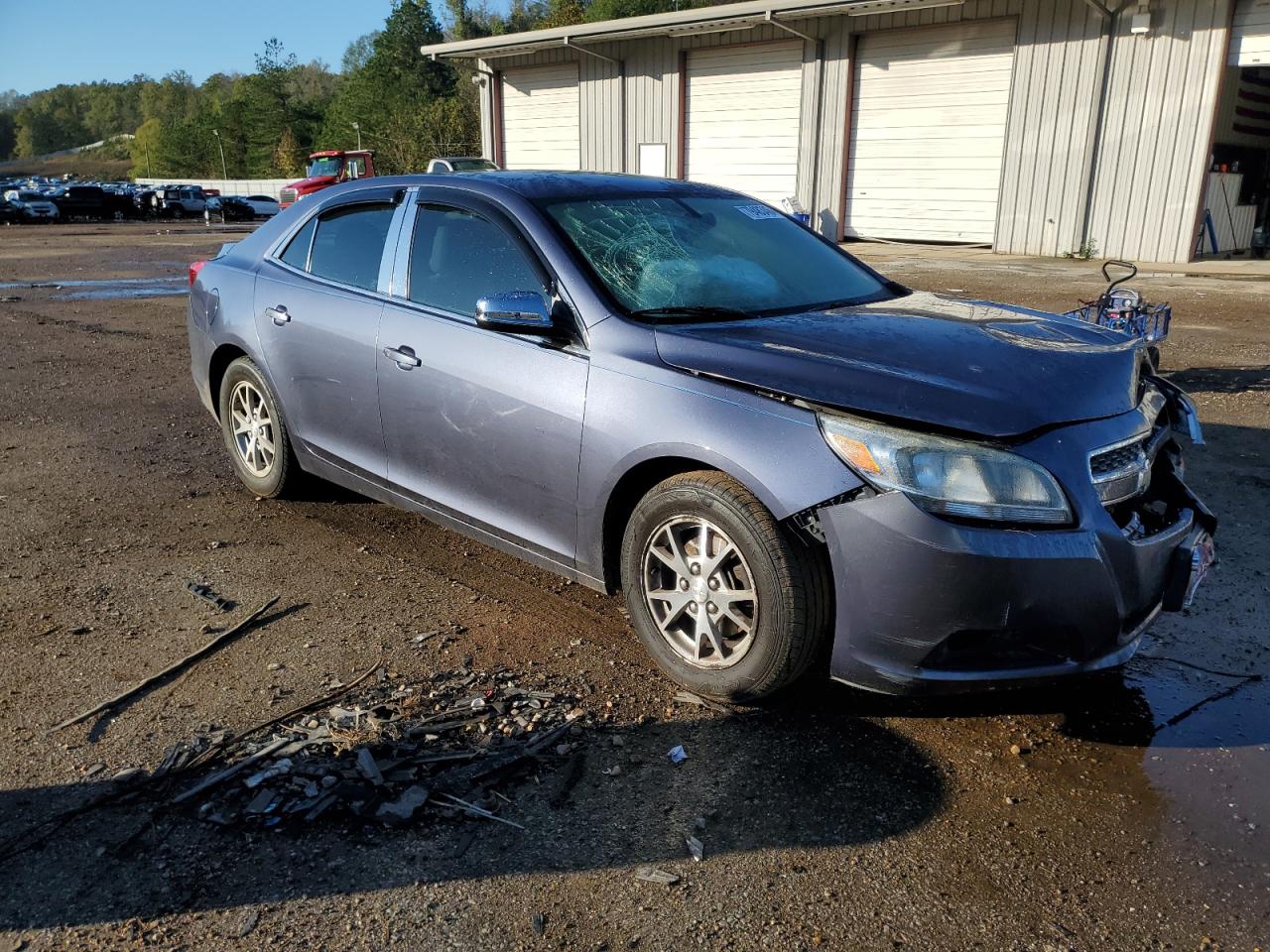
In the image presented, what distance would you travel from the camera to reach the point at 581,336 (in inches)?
139

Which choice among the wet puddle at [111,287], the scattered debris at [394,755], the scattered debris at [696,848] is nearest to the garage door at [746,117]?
the wet puddle at [111,287]

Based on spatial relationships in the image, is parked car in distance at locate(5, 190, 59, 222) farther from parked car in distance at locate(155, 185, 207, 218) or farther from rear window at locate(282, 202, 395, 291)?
rear window at locate(282, 202, 395, 291)

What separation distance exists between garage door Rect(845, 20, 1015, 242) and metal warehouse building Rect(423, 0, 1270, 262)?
4 centimetres

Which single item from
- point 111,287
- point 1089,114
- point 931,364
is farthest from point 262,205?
point 931,364

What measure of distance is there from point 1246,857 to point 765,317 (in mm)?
2190

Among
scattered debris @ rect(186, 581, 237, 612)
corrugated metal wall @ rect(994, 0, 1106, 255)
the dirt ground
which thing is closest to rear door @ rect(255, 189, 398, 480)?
→ the dirt ground

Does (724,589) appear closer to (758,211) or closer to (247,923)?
(247,923)

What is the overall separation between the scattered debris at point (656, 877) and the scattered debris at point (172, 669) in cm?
190

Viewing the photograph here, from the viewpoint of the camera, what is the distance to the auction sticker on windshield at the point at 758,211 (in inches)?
179

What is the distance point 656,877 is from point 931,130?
21.9 metres

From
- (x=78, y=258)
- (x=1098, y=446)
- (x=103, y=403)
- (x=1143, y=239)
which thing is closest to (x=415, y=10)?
(x=78, y=258)

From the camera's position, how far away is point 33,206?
43.0 meters

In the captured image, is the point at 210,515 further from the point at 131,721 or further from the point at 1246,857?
the point at 1246,857

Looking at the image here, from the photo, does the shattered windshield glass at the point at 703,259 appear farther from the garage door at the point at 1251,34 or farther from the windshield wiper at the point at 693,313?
the garage door at the point at 1251,34
